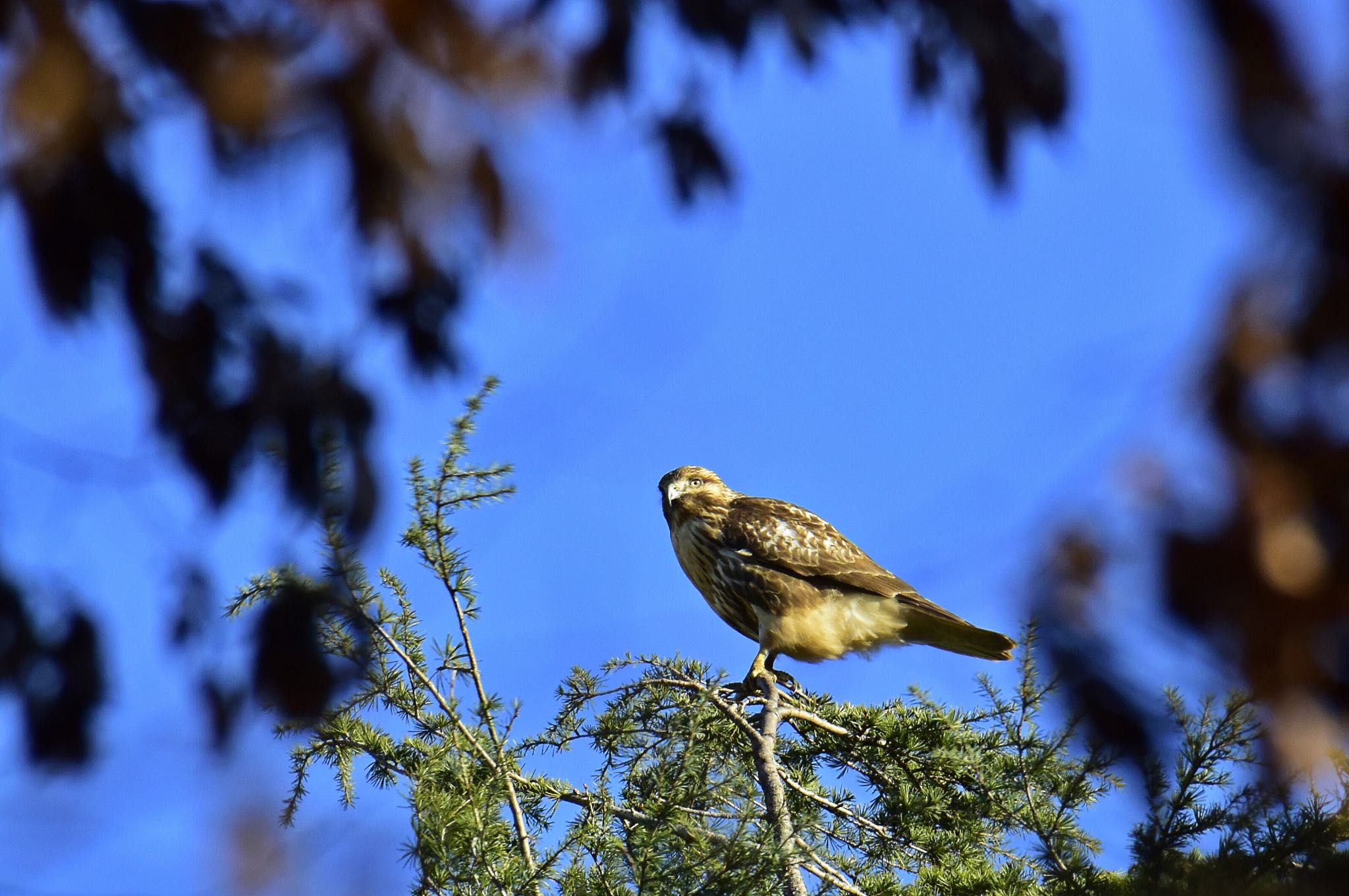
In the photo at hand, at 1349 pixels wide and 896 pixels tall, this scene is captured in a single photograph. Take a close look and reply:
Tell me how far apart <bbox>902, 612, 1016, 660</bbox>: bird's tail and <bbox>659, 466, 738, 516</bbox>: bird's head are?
125 cm

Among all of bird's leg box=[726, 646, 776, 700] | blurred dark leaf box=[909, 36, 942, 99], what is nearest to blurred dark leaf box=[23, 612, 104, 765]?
blurred dark leaf box=[909, 36, 942, 99]

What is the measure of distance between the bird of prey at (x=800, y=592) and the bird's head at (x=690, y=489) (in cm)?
8

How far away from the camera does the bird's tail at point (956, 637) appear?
6.02 metres

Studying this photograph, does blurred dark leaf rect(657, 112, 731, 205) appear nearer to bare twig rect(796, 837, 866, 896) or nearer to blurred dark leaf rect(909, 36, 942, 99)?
blurred dark leaf rect(909, 36, 942, 99)

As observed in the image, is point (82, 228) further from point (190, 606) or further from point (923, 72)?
point (923, 72)

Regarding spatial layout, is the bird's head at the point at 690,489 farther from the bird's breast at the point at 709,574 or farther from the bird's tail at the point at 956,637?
the bird's tail at the point at 956,637

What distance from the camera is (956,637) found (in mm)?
6141

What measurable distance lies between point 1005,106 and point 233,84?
1.20m

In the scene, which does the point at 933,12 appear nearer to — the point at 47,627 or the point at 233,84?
the point at 233,84

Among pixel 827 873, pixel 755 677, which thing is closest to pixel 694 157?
pixel 827 873

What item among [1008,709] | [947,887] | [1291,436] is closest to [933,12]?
[1291,436]

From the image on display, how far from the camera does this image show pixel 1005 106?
81.7 inches

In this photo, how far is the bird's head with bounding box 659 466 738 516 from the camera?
6.91m

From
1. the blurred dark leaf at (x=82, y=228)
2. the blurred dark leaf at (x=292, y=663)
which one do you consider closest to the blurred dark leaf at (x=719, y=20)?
the blurred dark leaf at (x=82, y=228)
